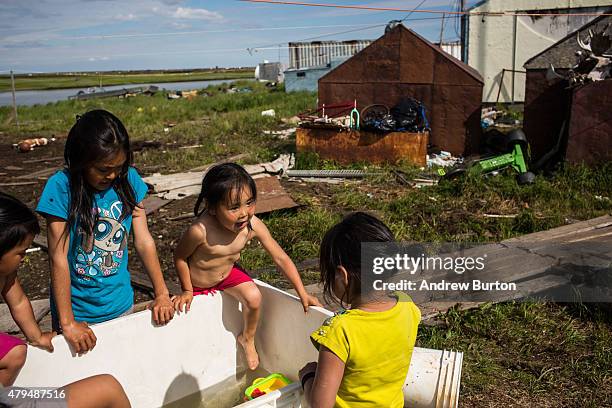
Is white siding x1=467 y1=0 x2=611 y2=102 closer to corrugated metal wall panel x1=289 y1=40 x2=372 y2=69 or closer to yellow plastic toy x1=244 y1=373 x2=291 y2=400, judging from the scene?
corrugated metal wall panel x1=289 y1=40 x2=372 y2=69

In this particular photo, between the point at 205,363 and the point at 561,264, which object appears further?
the point at 561,264

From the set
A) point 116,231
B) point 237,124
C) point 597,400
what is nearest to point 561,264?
point 597,400

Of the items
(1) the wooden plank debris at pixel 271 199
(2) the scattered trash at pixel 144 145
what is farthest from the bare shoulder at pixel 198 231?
(2) the scattered trash at pixel 144 145

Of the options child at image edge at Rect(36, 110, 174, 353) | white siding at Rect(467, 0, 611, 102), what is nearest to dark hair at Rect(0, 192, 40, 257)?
child at image edge at Rect(36, 110, 174, 353)

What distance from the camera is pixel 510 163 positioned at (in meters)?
7.68

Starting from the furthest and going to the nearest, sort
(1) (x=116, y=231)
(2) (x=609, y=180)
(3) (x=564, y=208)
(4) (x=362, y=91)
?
(4) (x=362, y=91)
(2) (x=609, y=180)
(3) (x=564, y=208)
(1) (x=116, y=231)

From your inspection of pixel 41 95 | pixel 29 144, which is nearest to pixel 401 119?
pixel 29 144

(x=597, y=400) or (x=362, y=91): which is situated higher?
(x=362, y=91)

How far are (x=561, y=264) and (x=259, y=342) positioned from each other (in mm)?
2366

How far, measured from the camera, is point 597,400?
2.85 meters

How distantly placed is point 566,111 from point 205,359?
713 cm

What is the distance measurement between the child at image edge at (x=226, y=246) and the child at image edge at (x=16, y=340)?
0.83 m

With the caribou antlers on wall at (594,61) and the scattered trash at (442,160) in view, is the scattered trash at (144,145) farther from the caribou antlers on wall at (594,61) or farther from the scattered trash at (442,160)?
the caribou antlers on wall at (594,61)

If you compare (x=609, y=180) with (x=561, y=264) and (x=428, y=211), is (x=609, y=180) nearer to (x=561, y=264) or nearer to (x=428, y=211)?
(x=428, y=211)
